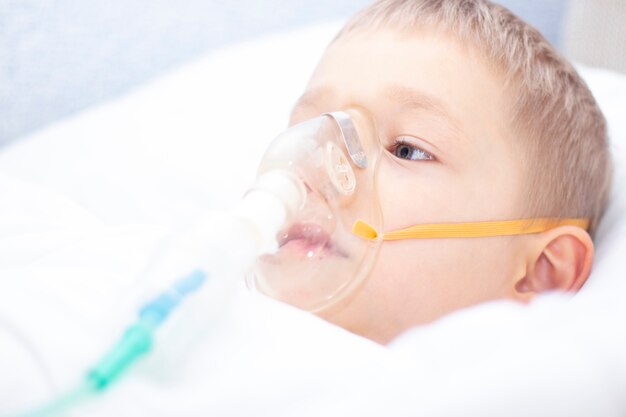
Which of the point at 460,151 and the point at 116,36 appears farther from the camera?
the point at 116,36

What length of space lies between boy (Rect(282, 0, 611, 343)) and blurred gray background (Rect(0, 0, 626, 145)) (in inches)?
22.5

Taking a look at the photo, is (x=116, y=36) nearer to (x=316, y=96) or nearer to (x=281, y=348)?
(x=316, y=96)

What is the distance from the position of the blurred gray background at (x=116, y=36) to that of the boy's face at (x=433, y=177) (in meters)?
0.71

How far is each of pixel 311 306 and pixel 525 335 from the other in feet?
1.04

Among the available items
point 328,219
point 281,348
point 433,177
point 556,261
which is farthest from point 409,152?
point 281,348

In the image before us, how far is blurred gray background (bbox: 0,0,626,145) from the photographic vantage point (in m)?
1.69

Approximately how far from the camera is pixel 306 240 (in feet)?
3.17

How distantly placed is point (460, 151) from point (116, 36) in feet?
3.80

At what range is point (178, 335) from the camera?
663 millimetres

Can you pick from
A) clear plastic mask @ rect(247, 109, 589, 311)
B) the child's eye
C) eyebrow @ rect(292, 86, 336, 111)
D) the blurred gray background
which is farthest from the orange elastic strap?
the blurred gray background

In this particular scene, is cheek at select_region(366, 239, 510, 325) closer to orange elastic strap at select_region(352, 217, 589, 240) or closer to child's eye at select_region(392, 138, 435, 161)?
orange elastic strap at select_region(352, 217, 589, 240)

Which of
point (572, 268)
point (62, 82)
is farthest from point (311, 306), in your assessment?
point (62, 82)

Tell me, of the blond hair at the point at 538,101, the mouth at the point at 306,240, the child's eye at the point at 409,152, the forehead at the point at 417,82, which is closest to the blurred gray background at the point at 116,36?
the blond hair at the point at 538,101

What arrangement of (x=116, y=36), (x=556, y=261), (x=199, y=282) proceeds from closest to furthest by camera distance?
(x=199, y=282) < (x=556, y=261) < (x=116, y=36)
